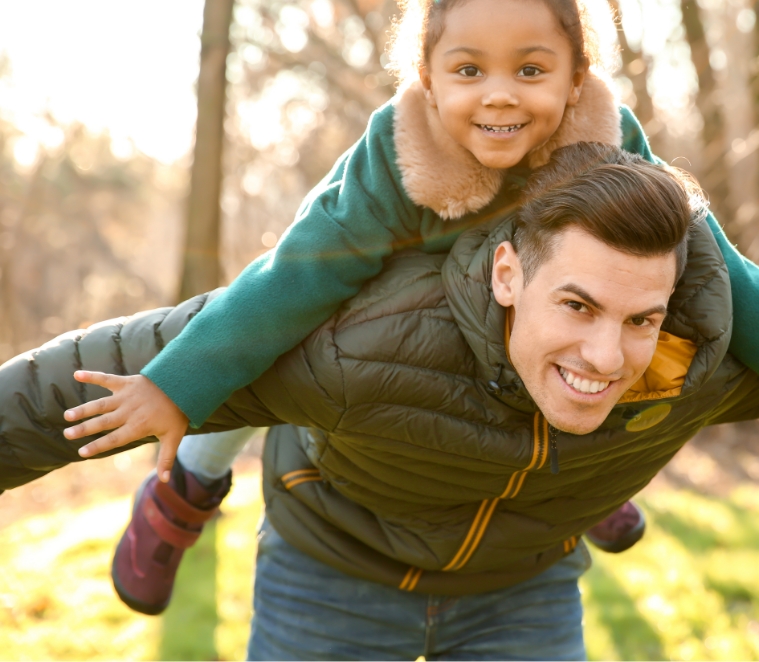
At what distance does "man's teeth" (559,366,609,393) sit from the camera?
177 cm

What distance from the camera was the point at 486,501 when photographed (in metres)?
2.22

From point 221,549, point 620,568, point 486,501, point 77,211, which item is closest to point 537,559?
point 486,501

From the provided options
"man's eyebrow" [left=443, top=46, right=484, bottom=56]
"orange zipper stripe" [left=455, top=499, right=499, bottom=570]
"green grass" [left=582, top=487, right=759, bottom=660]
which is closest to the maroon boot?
"orange zipper stripe" [left=455, top=499, right=499, bottom=570]

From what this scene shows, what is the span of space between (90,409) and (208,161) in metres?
3.93

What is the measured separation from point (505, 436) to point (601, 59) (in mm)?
1202

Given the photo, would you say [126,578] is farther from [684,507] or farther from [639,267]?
[684,507]

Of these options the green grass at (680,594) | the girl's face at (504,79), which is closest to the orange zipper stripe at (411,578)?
the girl's face at (504,79)

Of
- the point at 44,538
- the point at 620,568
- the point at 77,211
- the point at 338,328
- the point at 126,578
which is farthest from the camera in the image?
the point at 77,211

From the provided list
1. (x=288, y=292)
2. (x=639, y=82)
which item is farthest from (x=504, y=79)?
(x=639, y=82)

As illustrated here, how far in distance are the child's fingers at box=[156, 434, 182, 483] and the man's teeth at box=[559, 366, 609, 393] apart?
100 centimetres

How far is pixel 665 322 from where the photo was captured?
1.99 metres

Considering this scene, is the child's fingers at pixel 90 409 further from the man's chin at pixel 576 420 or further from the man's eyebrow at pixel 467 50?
the man's eyebrow at pixel 467 50

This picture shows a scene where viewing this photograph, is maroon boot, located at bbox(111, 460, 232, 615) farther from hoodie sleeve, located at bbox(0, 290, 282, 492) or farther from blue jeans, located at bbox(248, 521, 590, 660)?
hoodie sleeve, located at bbox(0, 290, 282, 492)

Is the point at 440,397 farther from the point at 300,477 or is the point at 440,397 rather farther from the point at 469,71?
the point at 469,71
